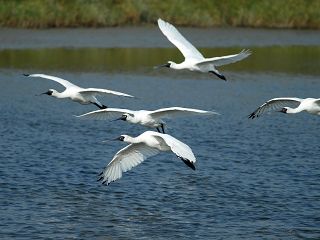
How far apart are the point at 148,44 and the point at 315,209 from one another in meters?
25.1

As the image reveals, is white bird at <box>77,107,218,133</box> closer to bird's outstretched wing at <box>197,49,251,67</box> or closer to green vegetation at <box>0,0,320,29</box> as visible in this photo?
bird's outstretched wing at <box>197,49,251,67</box>

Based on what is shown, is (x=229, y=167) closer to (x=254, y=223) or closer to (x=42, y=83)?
(x=254, y=223)

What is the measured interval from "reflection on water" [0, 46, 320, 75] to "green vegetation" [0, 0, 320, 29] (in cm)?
524

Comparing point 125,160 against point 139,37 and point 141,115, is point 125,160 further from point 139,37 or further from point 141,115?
point 139,37

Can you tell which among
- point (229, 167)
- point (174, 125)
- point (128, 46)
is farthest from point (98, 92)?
point (128, 46)

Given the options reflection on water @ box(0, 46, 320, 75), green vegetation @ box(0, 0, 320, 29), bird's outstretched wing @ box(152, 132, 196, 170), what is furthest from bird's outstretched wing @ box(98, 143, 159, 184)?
green vegetation @ box(0, 0, 320, 29)

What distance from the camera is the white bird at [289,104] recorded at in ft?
63.5

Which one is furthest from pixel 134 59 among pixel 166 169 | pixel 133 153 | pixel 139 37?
pixel 133 153

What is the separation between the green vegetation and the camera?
45.7 meters

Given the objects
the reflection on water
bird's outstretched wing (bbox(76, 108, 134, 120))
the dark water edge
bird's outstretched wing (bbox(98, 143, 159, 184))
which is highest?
bird's outstretched wing (bbox(76, 108, 134, 120))

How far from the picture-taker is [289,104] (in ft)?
67.8

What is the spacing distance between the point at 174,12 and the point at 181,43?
25379 mm

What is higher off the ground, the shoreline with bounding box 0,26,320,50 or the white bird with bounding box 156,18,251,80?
the white bird with bounding box 156,18,251,80

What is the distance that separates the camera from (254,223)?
16.8m
